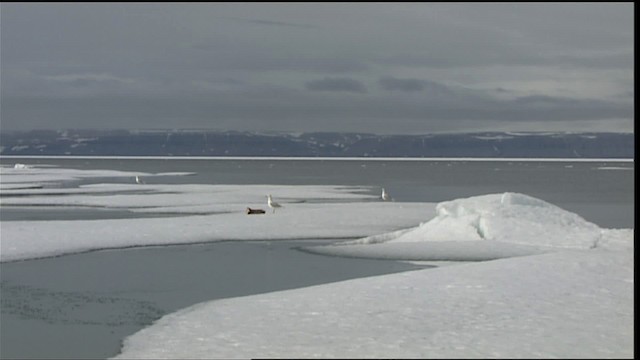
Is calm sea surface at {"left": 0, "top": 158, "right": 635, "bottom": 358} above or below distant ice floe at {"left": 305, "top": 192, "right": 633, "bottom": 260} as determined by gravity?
below

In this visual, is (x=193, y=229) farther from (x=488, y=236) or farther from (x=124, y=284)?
(x=124, y=284)

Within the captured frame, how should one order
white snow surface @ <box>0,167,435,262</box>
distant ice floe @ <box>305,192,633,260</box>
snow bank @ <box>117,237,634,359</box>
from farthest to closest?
white snow surface @ <box>0,167,435,262</box>
distant ice floe @ <box>305,192,633,260</box>
snow bank @ <box>117,237,634,359</box>

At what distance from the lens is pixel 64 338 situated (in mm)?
8820

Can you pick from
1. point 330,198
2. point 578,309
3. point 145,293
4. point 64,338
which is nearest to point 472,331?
point 578,309

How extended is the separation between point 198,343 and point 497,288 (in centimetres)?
396

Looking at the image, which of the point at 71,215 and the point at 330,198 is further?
the point at 330,198

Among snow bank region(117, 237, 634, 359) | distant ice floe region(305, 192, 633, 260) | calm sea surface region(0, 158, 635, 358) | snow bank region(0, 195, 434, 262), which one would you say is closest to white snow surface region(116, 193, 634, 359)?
snow bank region(117, 237, 634, 359)

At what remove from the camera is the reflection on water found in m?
8.91

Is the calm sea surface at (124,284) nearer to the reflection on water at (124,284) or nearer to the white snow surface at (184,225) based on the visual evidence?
the reflection on water at (124,284)

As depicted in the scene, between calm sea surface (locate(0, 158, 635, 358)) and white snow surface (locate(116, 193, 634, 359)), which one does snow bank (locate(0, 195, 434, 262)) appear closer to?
calm sea surface (locate(0, 158, 635, 358))

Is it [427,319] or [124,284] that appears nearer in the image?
[427,319]

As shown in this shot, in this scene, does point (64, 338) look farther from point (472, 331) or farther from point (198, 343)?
point (472, 331)

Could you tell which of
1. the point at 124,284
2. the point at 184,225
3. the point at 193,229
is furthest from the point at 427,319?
the point at 184,225

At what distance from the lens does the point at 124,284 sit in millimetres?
12109
